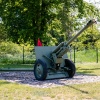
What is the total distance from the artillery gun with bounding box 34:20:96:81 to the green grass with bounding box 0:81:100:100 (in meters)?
2.11

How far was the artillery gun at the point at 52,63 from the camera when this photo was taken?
438 inches

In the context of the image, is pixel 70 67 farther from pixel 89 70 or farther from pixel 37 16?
pixel 37 16

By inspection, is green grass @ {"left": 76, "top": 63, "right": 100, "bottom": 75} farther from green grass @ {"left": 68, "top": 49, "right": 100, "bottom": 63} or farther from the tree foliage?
green grass @ {"left": 68, "top": 49, "right": 100, "bottom": 63}

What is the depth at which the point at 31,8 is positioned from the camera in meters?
21.5

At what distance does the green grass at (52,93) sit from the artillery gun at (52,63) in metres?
2.11

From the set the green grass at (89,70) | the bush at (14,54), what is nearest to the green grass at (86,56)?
the bush at (14,54)

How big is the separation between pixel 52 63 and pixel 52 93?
146 inches

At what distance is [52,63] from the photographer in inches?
460

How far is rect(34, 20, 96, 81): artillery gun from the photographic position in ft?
36.5

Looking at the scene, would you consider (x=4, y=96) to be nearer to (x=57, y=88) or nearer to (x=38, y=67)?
(x=57, y=88)

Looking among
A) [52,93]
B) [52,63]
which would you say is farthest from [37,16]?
[52,93]

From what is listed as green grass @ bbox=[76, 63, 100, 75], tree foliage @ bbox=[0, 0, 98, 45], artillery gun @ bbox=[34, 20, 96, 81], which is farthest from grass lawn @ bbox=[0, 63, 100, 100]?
tree foliage @ bbox=[0, 0, 98, 45]

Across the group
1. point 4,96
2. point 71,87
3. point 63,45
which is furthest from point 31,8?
point 4,96

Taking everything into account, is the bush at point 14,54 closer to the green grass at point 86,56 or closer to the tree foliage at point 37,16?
the tree foliage at point 37,16
